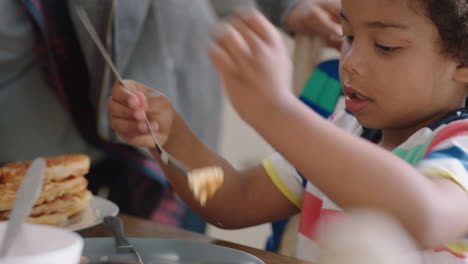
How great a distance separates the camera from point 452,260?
733 millimetres

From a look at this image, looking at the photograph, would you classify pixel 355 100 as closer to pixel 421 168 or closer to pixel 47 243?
pixel 421 168

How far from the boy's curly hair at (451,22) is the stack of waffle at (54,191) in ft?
1.73

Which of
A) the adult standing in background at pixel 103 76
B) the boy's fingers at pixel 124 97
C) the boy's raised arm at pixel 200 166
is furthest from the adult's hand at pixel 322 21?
the boy's fingers at pixel 124 97

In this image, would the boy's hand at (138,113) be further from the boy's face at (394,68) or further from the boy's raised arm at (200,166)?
the boy's face at (394,68)

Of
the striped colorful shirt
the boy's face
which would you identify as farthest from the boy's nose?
the striped colorful shirt

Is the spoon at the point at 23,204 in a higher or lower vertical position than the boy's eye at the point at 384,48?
lower

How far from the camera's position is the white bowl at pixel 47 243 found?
46 cm

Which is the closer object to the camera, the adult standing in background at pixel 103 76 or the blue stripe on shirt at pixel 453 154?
the blue stripe on shirt at pixel 453 154

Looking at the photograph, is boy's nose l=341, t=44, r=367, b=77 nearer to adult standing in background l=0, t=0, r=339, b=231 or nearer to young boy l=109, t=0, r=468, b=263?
young boy l=109, t=0, r=468, b=263

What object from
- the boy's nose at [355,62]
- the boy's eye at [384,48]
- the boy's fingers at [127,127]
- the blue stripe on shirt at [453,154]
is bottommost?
the boy's fingers at [127,127]

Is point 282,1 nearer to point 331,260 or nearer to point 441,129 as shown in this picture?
point 441,129

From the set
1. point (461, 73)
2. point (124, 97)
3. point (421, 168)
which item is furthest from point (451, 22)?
point (124, 97)

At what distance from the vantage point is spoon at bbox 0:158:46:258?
1.63ft

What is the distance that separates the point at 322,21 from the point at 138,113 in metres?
0.38
